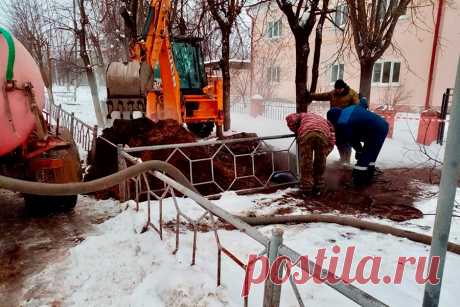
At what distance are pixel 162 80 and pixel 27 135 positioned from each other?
4441 millimetres

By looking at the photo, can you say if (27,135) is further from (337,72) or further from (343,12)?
(337,72)

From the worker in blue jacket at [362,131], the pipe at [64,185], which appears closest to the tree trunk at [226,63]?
the worker in blue jacket at [362,131]

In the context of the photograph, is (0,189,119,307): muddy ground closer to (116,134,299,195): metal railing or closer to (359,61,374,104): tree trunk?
(116,134,299,195): metal railing

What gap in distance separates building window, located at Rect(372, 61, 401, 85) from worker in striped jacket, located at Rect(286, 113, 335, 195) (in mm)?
13782

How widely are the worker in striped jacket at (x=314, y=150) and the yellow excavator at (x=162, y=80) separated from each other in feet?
11.2

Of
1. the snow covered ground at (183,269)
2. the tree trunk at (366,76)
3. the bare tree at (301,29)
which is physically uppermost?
the bare tree at (301,29)

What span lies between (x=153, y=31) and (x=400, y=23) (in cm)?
1346

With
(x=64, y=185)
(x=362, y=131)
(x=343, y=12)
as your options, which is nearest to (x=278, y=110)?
(x=343, y=12)

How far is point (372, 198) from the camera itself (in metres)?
4.93

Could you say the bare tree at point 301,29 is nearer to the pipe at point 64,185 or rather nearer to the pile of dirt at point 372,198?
the pile of dirt at point 372,198

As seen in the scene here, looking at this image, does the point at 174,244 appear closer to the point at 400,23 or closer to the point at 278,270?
the point at 278,270

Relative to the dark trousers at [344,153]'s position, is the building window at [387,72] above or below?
above

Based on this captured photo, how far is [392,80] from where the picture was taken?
56.3 feet

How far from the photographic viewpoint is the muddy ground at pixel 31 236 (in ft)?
9.80
